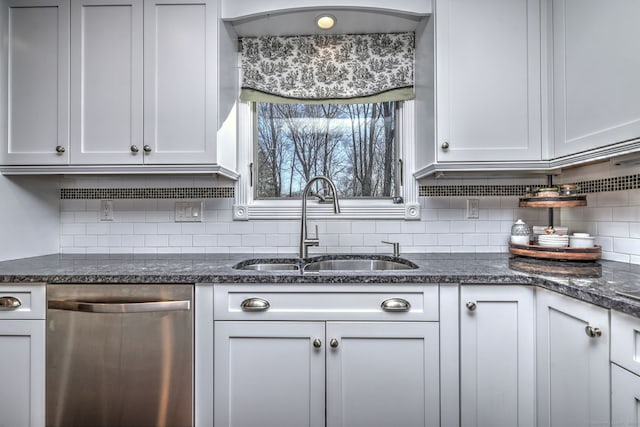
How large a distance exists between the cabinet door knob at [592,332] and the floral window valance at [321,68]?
142 centimetres

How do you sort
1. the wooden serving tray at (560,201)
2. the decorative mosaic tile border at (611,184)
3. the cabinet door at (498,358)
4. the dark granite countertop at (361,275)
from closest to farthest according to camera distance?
1. the dark granite countertop at (361,275)
2. the cabinet door at (498,358)
3. the decorative mosaic tile border at (611,184)
4. the wooden serving tray at (560,201)

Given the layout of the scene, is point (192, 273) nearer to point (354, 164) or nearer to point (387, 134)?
point (354, 164)

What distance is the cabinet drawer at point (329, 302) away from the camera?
1.27m

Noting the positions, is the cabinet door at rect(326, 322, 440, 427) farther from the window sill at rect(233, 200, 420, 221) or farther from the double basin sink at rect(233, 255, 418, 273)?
the window sill at rect(233, 200, 420, 221)

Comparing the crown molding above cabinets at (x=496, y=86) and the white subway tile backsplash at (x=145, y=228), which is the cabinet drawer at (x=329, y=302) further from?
the white subway tile backsplash at (x=145, y=228)

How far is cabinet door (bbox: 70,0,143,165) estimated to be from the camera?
1.57m

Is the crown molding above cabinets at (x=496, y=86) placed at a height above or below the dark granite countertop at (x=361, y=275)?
above

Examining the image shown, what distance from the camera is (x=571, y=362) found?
1075mm

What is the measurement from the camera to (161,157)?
5.18 ft

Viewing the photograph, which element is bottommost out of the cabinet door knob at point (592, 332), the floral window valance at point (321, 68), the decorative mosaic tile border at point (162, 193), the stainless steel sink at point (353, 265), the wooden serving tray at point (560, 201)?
the cabinet door knob at point (592, 332)

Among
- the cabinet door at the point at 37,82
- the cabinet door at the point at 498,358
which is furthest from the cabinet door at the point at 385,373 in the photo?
the cabinet door at the point at 37,82

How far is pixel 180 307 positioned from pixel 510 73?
6.15 ft

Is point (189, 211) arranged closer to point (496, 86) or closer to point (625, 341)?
point (496, 86)

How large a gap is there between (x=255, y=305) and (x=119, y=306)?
21.4 inches
